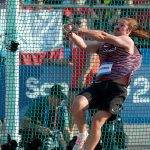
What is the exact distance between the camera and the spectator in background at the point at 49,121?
10109mm

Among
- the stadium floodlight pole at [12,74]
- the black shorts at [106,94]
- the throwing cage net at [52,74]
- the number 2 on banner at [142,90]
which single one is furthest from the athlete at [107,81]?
the number 2 on banner at [142,90]

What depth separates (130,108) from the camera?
10.4 meters

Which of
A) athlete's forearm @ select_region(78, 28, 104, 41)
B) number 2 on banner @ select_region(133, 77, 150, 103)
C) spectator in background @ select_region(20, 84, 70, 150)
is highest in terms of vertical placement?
athlete's forearm @ select_region(78, 28, 104, 41)

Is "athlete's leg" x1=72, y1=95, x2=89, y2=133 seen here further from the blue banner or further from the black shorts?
the blue banner

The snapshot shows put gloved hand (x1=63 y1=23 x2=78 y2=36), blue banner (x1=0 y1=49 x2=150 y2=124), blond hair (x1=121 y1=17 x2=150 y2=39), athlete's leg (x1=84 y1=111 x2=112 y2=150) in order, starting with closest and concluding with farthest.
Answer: gloved hand (x1=63 y1=23 x2=78 y2=36)
athlete's leg (x1=84 y1=111 x2=112 y2=150)
blond hair (x1=121 y1=17 x2=150 y2=39)
blue banner (x1=0 y1=49 x2=150 y2=124)

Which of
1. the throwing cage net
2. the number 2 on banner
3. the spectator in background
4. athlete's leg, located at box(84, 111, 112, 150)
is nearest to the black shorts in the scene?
athlete's leg, located at box(84, 111, 112, 150)

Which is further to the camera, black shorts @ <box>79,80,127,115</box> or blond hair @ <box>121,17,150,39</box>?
blond hair @ <box>121,17,150,39</box>

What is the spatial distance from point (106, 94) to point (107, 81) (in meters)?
0.16

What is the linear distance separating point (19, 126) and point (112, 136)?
4.38 feet

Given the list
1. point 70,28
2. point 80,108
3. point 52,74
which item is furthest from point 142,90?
point 70,28

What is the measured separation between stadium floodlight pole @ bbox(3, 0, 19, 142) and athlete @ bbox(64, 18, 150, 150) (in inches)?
53.6

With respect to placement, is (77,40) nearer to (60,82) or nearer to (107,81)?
(107,81)

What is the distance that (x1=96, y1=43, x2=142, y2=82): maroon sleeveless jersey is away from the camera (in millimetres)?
8750

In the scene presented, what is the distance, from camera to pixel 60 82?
10.3 metres
